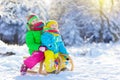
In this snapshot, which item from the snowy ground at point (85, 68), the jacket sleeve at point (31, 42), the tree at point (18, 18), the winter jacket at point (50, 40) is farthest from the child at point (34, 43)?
the tree at point (18, 18)

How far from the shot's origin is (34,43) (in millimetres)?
7141

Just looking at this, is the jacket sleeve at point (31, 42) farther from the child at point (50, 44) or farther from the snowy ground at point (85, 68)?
the snowy ground at point (85, 68)

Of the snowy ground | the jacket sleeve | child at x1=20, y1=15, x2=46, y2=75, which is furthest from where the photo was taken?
the jacket sleeve

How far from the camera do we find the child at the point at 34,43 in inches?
273

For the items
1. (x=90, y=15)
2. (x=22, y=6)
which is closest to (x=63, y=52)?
(x=90, y=15)

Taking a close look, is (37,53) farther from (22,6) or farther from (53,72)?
(22,6)

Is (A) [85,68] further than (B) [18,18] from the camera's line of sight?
No

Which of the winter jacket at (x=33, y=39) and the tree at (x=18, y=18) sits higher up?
the winter jacket at (x=33, y=39)

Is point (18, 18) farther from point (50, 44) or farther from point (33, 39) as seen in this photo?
point (50, 44)

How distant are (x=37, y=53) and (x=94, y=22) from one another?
66.8 feet

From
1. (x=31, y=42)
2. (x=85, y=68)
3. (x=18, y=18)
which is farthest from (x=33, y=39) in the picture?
(x=18, y=18)

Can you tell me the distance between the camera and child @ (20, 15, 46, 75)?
6941 mm

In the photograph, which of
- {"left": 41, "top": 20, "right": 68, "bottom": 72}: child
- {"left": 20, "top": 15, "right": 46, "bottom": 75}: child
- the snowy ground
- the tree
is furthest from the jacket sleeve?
the tree

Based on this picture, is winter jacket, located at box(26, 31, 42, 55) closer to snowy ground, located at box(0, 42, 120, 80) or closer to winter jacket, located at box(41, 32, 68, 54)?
winter jacket, located at box(41, 32, 68, 54)
